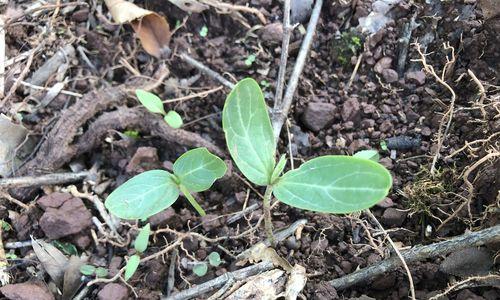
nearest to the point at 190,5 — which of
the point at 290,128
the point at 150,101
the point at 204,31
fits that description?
the point at 204,31

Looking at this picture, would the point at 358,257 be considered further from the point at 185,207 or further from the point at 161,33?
the point at 161,33

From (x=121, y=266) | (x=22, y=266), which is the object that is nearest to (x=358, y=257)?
(x=121, y=266)

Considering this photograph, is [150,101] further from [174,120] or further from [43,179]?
[43,179]

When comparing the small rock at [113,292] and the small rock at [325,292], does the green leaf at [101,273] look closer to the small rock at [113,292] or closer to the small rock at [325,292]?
the small rock at [113,292]

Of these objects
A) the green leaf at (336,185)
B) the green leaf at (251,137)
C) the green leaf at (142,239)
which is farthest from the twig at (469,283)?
the green leaf at (142,239)

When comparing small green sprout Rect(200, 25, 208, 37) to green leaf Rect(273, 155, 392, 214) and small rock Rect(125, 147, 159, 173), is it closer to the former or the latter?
small rock Rect(125, 147, 159, 173)
